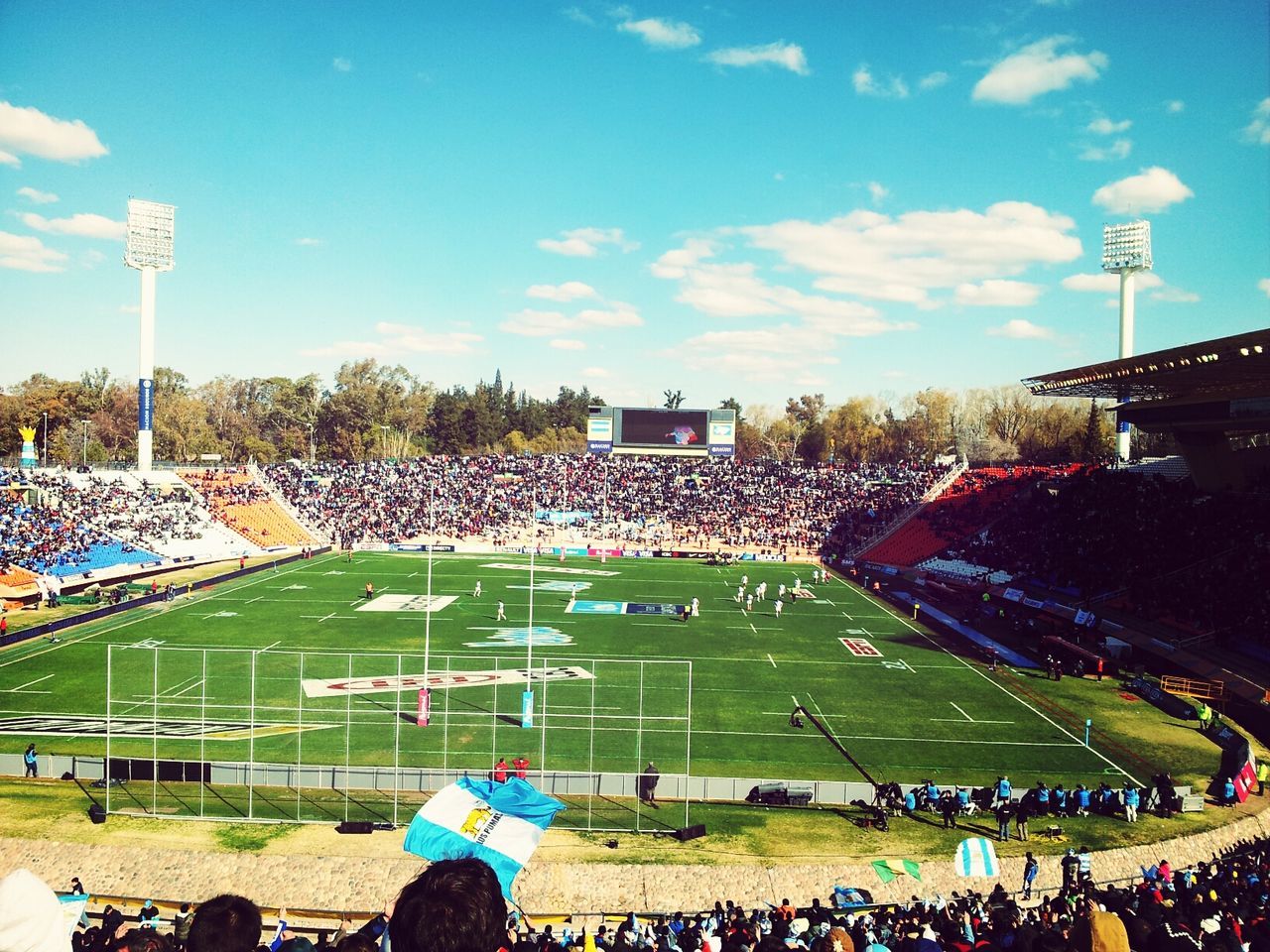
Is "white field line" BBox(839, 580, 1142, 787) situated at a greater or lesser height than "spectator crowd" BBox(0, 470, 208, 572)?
lesser

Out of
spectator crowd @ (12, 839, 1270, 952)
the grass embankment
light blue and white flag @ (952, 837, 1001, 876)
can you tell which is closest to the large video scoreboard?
the grass embankment

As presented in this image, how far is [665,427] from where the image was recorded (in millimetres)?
82438

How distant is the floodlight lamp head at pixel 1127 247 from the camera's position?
73.9 meters

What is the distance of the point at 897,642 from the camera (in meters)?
41.3

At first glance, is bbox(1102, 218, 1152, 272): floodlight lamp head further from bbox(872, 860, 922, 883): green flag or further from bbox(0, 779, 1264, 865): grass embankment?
bbox(872, 860, 922, 883): green flag

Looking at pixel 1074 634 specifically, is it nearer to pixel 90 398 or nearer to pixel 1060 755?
pixel 1060 755

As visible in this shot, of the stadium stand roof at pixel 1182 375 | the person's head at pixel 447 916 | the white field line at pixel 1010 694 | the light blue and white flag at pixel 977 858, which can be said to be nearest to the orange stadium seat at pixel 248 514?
the white field line at pixel 1010 694

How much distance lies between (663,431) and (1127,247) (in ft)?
140

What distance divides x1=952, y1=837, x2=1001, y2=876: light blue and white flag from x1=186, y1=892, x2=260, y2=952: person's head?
15008 mm

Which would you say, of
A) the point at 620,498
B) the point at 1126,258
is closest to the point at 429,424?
the point at 620,498

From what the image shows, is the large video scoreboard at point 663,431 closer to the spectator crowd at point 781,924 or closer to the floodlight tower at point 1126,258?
the floodlight tower at point 1126,258

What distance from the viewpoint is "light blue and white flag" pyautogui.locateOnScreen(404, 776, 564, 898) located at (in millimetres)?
9789

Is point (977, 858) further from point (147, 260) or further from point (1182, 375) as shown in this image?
point (147, 260)

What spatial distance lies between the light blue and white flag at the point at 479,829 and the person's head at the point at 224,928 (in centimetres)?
554
